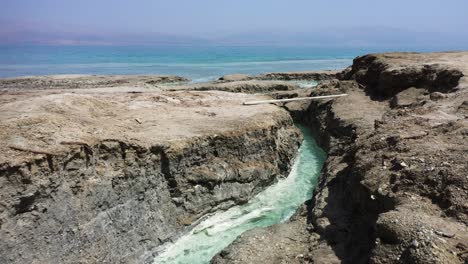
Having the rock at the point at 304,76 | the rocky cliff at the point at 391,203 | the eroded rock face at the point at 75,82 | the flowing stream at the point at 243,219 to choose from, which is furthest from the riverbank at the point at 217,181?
the rock at the point at 304,76

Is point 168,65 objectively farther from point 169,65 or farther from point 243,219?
point 243,219

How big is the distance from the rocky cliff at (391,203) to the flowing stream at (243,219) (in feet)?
4.19

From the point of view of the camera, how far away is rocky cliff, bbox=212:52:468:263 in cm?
881

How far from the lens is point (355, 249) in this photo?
35.1 feet

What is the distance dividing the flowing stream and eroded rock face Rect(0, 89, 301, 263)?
42cm

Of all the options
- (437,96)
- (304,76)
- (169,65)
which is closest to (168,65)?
(169,65)

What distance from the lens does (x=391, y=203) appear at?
10.6 m

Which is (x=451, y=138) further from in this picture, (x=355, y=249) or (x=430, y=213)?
(x=355, y=249)

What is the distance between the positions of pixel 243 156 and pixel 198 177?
3064 mm

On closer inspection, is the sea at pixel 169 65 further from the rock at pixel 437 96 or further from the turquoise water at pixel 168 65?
the rock at pixel 437 96

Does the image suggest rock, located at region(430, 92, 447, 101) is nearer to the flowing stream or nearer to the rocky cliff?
the rocky cliff

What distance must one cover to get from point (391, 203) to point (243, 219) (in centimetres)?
641

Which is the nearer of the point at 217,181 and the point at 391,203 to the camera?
the point at 391,203

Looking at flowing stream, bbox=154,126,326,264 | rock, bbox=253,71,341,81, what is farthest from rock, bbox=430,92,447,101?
rock, bbox=253,71,341,81
